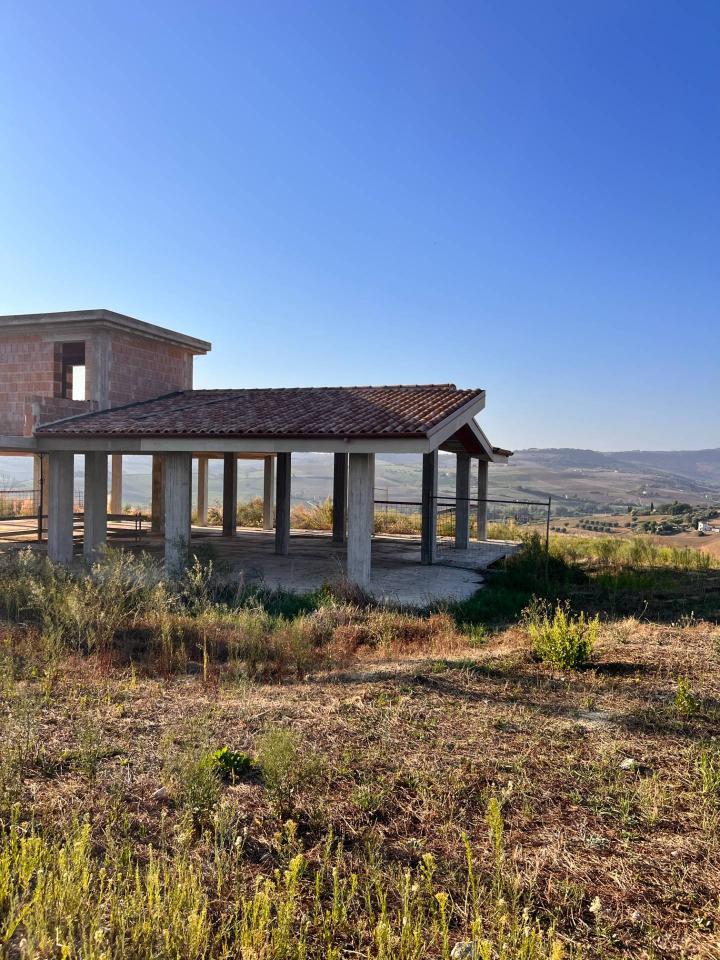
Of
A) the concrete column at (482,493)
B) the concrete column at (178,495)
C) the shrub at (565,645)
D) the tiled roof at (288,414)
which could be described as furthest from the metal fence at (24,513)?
the shrub at (565,645)

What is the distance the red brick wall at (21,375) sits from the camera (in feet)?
57.2

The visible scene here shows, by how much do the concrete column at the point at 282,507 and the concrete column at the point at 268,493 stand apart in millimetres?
6640

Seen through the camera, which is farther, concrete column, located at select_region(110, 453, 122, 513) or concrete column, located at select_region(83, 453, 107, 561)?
concrete column, located at select_region(110, 453, 122, 513)

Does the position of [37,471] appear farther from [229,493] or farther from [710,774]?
[710,774]

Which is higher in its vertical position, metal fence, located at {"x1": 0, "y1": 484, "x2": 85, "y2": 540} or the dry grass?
metal fence, located at {"x1": 0, "y1": 484, "x2": 85, "y2": 540}

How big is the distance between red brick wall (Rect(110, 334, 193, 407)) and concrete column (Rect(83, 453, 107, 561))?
2054 mm

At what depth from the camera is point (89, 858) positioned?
11.7 ft

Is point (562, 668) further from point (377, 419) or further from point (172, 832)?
point (377, 419)

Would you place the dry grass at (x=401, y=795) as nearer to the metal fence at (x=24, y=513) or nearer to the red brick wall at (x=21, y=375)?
the red brick wall at (x=21, y=375)

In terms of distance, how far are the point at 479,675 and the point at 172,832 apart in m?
3.84

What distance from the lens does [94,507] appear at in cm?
1593

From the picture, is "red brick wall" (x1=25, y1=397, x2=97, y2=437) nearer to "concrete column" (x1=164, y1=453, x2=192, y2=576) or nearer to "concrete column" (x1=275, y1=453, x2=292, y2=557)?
"concrete column" (x1=164, y1=453, x2=192, y2=576)

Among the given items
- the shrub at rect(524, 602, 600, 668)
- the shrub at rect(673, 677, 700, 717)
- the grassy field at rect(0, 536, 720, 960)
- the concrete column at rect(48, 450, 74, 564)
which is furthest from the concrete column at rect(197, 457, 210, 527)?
the shrub at rect(673, 677, 700, 717)

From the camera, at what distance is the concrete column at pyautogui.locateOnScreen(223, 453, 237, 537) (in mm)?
21531
